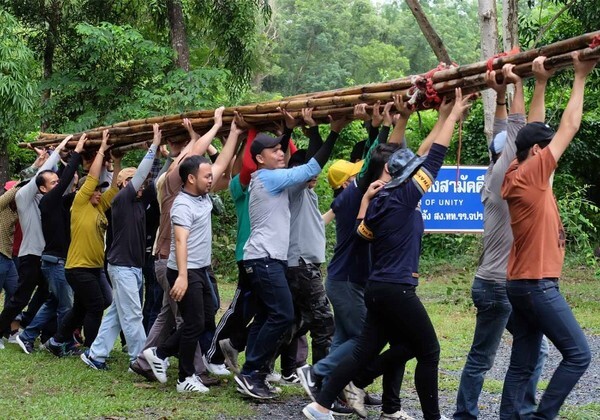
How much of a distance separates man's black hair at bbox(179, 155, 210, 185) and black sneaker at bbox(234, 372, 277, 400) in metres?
1.67

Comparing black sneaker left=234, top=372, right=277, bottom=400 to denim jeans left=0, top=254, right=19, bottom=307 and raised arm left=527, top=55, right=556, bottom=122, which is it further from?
denim jeans left=0, top=254, right=19, bottom=307

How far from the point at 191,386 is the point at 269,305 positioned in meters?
1.07

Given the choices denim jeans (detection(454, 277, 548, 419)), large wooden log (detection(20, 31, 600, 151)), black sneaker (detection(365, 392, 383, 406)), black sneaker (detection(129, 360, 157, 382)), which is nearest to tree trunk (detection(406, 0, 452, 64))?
large wooden log (detection(20, 31, 600, 151))

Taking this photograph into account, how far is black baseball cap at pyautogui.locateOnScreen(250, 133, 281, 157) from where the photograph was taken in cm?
741

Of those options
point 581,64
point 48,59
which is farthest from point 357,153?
point 48,59

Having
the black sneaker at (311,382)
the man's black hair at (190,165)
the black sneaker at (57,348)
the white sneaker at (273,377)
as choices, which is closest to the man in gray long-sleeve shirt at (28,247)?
the black sneaker at (57,348)

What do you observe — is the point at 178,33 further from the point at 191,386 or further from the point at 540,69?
the point at 540,69

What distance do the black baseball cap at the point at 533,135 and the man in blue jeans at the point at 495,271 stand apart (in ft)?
0.47

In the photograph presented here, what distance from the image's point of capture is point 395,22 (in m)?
64.7

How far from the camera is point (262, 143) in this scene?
7430mm

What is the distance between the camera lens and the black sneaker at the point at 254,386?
24.4 ft

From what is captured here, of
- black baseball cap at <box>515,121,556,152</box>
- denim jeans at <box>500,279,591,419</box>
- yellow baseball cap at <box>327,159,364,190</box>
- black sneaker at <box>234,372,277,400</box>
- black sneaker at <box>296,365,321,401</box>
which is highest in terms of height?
black baseball cap at <box>515,121,556,152</box>

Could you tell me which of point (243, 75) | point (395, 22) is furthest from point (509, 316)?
point (395, 22)

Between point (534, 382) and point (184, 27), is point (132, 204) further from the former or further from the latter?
point (184, 27)
